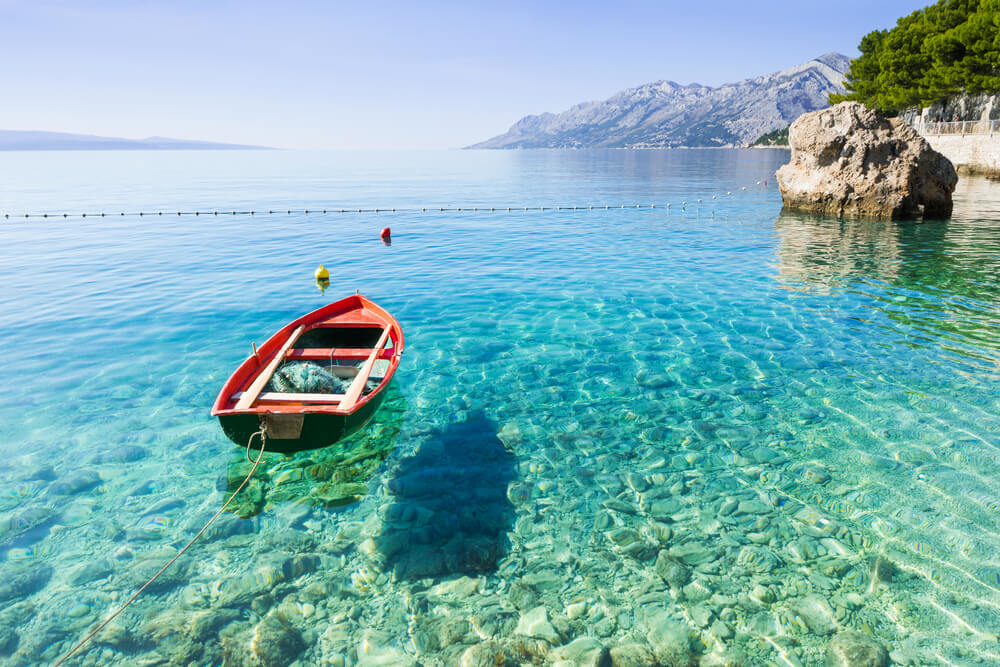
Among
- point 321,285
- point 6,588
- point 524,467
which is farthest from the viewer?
point 321,285

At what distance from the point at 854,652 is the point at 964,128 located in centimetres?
6879

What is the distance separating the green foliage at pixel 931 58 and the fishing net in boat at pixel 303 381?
71.1 meters

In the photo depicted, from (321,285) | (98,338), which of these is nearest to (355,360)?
(98,338)

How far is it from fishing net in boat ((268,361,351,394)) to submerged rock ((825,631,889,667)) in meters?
7.98

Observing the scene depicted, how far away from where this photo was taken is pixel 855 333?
45.9 ft

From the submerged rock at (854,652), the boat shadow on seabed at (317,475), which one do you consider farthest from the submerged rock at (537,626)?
the boat shadow on seabed at (317,475)

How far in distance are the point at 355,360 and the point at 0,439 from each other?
676cm

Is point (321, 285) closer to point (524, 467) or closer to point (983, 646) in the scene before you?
point (524, 467)

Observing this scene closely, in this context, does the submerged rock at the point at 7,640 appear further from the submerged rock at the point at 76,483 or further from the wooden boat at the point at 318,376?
the wooden boat at the point at 318,376

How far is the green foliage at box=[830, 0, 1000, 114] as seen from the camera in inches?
2066

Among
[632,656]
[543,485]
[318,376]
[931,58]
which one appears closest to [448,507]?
[543,485]

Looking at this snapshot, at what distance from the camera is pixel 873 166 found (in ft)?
101

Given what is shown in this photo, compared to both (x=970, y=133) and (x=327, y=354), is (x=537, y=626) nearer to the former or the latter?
(x=327, y=354)

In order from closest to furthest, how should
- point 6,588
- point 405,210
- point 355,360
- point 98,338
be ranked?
point 6,588, point 355,360, point 98,338, point 405,210
